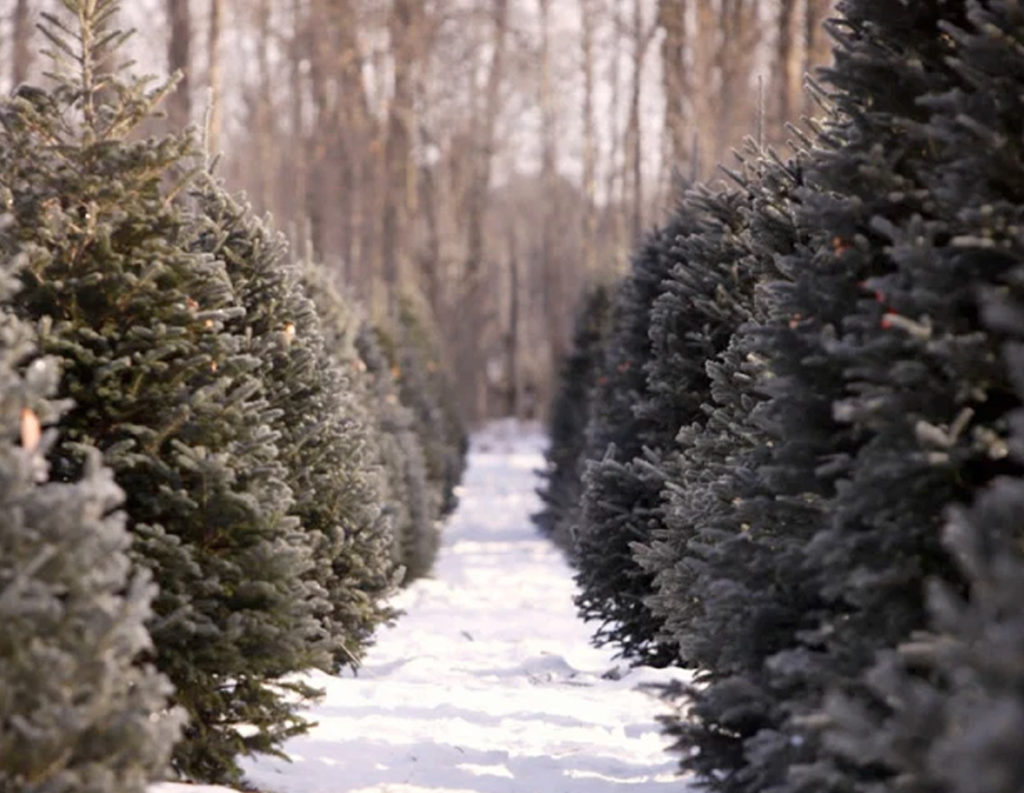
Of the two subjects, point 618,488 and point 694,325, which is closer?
point 694,325

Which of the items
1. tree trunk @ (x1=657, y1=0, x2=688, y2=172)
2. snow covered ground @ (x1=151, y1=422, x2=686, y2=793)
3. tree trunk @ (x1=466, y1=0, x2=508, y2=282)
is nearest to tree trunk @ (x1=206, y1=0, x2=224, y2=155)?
snow covered ground @ (x1=151, y1=422, x2=686, y2=793)

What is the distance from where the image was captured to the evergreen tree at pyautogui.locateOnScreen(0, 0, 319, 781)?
655cm

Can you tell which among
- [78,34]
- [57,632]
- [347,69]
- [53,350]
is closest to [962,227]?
[57,632]

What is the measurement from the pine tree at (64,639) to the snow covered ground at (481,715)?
135cm

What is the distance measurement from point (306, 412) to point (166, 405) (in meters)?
2.58

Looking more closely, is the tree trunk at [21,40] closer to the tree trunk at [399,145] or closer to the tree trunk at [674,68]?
the tree trunk at [399,145]

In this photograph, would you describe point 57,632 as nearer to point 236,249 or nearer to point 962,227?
point 962,227

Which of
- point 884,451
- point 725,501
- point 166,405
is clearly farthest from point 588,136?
point 884,451

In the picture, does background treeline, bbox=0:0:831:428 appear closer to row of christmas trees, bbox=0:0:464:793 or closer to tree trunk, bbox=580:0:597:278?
tree trunk, bbox=580:0:597:278

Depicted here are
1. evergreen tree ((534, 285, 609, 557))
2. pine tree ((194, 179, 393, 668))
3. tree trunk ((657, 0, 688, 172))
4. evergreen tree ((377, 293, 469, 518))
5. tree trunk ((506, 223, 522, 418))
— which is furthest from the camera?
tree trunk ((506, 223, 522, 418))

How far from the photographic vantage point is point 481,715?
9195 mm

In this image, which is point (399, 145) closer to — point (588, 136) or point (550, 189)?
point (588, 136)

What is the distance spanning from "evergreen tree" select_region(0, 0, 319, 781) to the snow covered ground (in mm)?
659

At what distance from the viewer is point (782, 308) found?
19.9 ft
